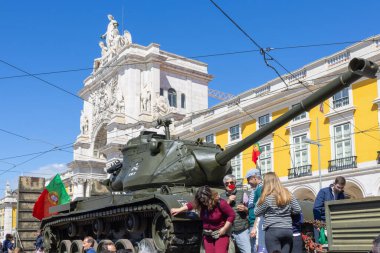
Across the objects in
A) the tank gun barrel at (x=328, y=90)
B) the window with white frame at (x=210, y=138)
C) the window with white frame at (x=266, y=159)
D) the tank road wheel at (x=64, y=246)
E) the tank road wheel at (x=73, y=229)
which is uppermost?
the window with white frame at (x=210, y=138)

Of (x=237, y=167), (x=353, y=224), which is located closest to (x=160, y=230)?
(x=353, y=224)

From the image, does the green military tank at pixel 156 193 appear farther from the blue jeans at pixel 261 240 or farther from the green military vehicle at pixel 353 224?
Result: the green military vehicle at pixel 353 224

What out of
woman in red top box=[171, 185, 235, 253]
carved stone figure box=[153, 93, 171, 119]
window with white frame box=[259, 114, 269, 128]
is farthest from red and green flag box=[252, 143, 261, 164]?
woman in red top box=[171, 185, 235, 253]

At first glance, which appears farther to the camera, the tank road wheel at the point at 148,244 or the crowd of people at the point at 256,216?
the tank road wheel at the point at 148,244

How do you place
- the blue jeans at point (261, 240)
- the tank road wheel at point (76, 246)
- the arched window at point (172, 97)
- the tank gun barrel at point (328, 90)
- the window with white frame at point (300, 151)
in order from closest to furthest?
1. the tank gun barrel at point (328, 90)
2. the blue jeans at point (261, 240)
3. the tank road wheel at point (76, 246)
4. the window with white frame at point (300, 151)
5. the arched window at point (172, 97)

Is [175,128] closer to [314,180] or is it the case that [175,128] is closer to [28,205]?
[314,180]

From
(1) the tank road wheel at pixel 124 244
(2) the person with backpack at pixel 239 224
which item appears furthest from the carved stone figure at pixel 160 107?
(2) the person with backpack at pixel 239 224

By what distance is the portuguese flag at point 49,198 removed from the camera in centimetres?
1619

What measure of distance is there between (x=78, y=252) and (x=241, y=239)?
5.40 m

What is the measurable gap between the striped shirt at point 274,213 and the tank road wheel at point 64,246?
729cm

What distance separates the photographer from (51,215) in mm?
13469

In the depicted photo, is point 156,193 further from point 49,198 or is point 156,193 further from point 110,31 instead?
point 110,31

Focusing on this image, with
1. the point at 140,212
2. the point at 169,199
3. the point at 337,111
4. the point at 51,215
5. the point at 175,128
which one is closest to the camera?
the point at 169,199

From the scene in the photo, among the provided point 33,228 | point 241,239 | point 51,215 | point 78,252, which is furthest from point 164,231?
point 33,228
